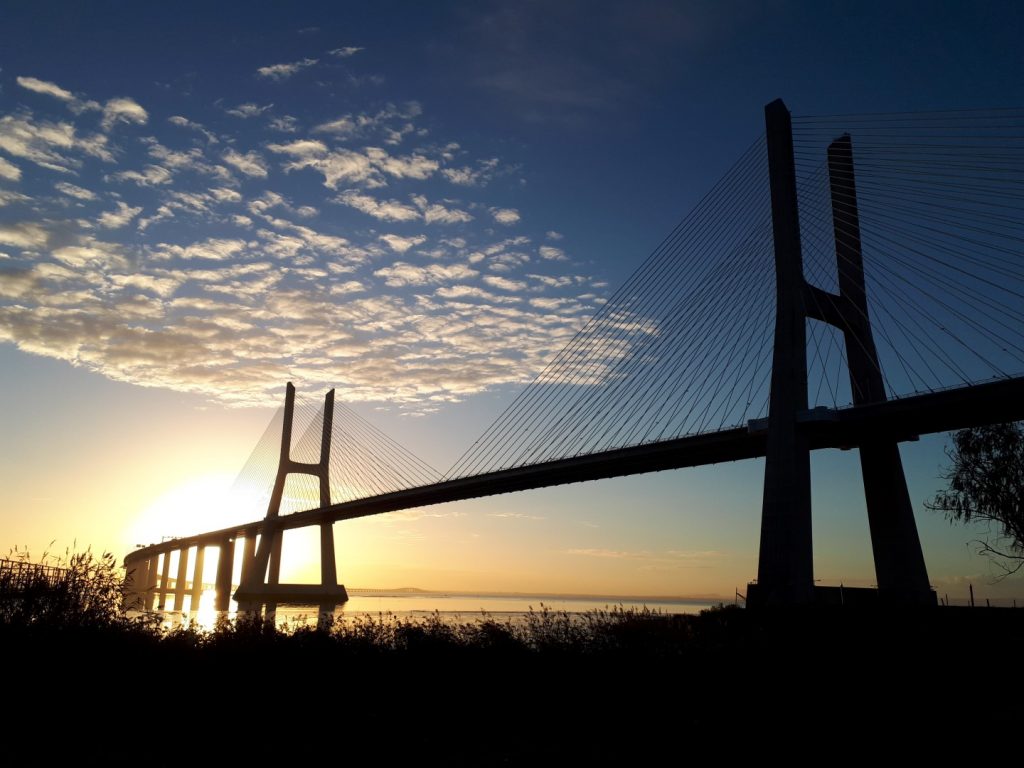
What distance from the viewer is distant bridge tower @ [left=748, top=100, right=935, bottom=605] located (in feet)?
82.7

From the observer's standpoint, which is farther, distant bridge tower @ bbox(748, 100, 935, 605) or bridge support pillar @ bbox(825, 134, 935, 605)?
bridge support pillar @ bbox(825, 134, 935, 605)

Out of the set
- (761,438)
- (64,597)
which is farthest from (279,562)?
(64,597)

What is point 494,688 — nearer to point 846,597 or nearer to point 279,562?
point 846,597

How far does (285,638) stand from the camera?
11883 mm

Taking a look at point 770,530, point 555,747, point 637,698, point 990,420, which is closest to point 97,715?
point 555,747

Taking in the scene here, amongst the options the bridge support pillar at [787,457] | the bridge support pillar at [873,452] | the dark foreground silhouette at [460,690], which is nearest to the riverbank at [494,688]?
the dark foreground silhouette at [460,690]

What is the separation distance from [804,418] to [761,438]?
324cm

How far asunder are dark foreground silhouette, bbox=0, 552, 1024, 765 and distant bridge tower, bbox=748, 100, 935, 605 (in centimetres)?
1185

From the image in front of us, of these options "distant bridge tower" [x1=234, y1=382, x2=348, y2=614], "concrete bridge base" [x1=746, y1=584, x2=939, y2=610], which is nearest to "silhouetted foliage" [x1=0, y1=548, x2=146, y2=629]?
"concrete bridge base" [x1=746, y1=584, x2=939, y2=610]

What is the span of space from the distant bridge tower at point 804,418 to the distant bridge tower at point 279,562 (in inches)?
1873

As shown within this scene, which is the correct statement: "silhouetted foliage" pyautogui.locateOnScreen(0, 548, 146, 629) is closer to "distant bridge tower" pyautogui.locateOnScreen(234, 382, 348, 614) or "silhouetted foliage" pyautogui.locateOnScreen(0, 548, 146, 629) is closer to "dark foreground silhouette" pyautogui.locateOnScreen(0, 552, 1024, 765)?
"dark foreground silhouette" pyautogui.locateOnScreen(0, 552, 1024, 765)

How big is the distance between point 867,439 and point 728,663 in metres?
20.6

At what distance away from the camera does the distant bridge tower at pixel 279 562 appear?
66.7 metres

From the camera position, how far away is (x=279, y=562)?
69.9 metres
